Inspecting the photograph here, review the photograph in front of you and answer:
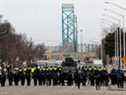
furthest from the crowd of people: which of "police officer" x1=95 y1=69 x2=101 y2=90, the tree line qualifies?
the tree line

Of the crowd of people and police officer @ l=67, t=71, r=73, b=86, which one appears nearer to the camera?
the crowd of people

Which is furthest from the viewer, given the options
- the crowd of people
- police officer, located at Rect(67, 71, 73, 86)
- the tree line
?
the tree line

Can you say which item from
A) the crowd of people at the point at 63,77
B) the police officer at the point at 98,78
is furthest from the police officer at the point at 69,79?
the police officer at the point at 98,78

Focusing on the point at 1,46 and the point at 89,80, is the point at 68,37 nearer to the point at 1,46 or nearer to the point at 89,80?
the point at 1,46

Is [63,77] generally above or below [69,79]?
above

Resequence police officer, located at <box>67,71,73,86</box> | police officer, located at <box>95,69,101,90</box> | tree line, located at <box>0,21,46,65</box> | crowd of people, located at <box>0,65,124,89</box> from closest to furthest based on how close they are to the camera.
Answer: police officer, located at <box>95,69,101,90</box>
crowd of people, located at <box>0,65,124,89</box>
police officer, located at <box>67,71,73,86</box>
tree line, located at <box>0,21,46,65</box>

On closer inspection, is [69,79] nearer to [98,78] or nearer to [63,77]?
[63,77]

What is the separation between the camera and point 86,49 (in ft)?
638

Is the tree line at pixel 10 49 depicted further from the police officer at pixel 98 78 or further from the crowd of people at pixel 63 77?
the police officer at pixel 98 78

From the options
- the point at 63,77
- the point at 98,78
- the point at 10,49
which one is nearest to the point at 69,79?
the point at 63,77

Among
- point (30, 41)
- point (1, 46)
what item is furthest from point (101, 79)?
point (30, 41)

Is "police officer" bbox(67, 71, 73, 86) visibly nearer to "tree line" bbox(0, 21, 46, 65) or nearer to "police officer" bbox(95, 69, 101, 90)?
"police officer" bbox(95, 69, 101, 90)

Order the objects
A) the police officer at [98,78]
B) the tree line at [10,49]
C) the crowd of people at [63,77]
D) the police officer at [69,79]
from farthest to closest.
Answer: the tree line at [10,49] < the police officer at [69,79] < the crowd of people at [63,77] < the police officer at [98,78]

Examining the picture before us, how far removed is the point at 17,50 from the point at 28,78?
7967 cm
